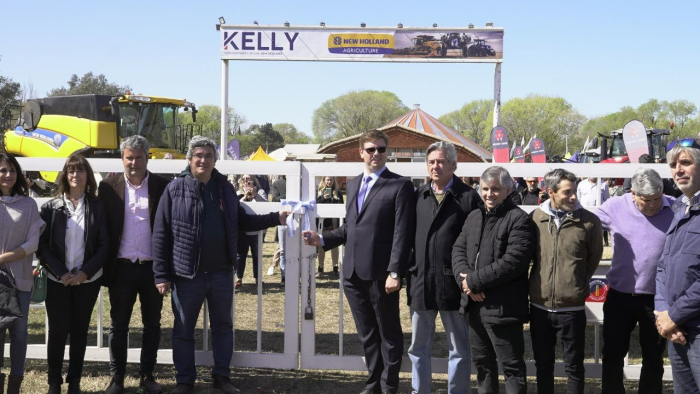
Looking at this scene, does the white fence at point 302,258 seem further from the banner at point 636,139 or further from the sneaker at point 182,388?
the banner at point 636,139

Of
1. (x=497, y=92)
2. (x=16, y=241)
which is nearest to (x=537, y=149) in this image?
(x=497, y=92)

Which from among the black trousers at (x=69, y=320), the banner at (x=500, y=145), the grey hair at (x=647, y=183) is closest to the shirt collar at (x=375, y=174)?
the grey hair at (x=647, y=183)

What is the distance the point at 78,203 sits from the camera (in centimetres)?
460

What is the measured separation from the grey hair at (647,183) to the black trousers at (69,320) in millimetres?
3745

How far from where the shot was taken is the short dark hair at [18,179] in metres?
4.37

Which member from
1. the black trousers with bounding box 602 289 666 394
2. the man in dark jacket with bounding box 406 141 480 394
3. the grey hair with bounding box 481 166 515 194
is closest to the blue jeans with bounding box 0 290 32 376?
the man in dark jacket with bounding box 406 141 480 394

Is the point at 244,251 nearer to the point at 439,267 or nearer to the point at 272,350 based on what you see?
the point at 272,350

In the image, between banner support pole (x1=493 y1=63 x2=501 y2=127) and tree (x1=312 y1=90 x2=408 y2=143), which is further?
tree (x1=312 y1=90 x2=408 y2=143)

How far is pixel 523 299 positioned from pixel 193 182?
240 centimetres

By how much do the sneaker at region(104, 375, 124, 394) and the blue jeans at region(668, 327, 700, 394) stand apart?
3.74 metres

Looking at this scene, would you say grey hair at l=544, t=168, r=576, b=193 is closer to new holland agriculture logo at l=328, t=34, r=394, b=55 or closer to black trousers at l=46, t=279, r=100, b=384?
black trousers at l=46, t=279, r=100, b=384

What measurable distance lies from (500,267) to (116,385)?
116 inches

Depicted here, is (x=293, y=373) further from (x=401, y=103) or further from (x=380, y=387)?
(x=401, y=103)

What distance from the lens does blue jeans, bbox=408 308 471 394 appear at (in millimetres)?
4293
